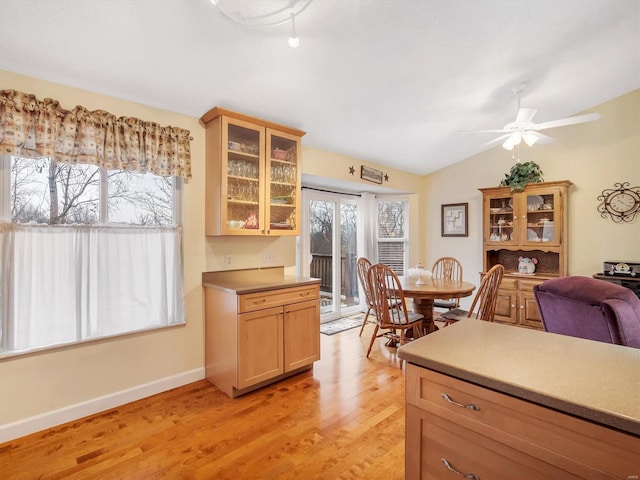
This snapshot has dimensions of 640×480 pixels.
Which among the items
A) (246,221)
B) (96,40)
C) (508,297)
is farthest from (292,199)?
(508,297)

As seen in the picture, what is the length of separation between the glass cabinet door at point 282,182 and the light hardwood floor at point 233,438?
1501mm

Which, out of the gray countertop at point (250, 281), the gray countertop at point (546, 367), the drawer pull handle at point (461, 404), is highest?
the gray countertop at point (250, 281)

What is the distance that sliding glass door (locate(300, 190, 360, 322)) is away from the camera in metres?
4.50

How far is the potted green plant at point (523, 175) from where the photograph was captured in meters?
4.25

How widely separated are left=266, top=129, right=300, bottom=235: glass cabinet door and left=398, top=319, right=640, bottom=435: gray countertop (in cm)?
211

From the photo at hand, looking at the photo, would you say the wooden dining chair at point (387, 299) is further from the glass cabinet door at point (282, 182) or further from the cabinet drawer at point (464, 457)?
the cabinet drawer at point (464, 457)

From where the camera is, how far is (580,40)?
2.70 metres

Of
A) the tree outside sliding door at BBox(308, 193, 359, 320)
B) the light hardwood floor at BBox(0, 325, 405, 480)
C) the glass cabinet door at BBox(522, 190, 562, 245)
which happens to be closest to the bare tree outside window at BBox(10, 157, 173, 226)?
the light hardwood floor at BBox(0, 325, 405, 480)

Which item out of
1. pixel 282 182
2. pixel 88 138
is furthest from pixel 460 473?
pixel 88 138

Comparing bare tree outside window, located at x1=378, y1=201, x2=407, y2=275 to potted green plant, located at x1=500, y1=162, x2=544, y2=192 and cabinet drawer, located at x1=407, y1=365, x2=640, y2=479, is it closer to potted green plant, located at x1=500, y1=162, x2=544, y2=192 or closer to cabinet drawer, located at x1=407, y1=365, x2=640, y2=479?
potted green plant, located at x1=500, y1=162, x2=544, y2=192

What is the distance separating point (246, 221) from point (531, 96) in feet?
10.9

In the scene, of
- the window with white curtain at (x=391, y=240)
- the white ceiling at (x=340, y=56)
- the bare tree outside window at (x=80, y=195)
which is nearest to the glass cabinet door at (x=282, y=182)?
the white ceiling at (x=340, y=56)

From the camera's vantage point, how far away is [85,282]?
2299mm

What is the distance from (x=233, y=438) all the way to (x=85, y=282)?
1.50 m
